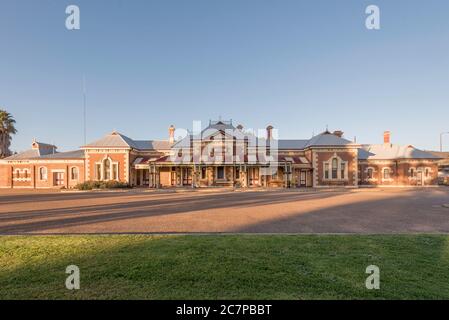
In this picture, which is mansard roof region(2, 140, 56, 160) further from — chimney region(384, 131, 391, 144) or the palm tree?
chimney region(384, 131, 391, 144)

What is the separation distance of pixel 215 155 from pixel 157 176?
26.4 feet

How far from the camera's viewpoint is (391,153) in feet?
112

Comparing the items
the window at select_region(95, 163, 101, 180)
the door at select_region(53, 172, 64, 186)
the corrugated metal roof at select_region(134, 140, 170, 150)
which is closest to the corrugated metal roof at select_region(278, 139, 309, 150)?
the corrugated metal roof at select_region(134, 140, 170, 150)

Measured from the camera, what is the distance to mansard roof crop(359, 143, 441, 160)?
32.9 metres

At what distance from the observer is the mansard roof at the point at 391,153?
108ft

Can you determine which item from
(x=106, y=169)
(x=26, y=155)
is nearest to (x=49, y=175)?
(x=26, y=155)

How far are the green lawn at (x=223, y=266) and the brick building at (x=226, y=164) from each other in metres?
23.1

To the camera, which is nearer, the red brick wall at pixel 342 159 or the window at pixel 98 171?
the red brick wall at pixel 342 159

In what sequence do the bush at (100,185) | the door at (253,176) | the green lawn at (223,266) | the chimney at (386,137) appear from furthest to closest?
the chimney at (386,137)
the door at (253,176)
the bush at (100,185)
the green lawn at (223,266)

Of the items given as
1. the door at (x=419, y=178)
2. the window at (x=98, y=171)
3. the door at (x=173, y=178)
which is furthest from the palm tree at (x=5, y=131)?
the door at (x=419, y=178)

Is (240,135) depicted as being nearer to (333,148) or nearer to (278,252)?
(333,148)

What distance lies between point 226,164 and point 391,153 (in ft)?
80.1

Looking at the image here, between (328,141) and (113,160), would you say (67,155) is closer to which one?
(113,160)

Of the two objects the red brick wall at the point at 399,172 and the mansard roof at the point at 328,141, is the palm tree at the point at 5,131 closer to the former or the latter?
the mansard roof at the point at 328,141
